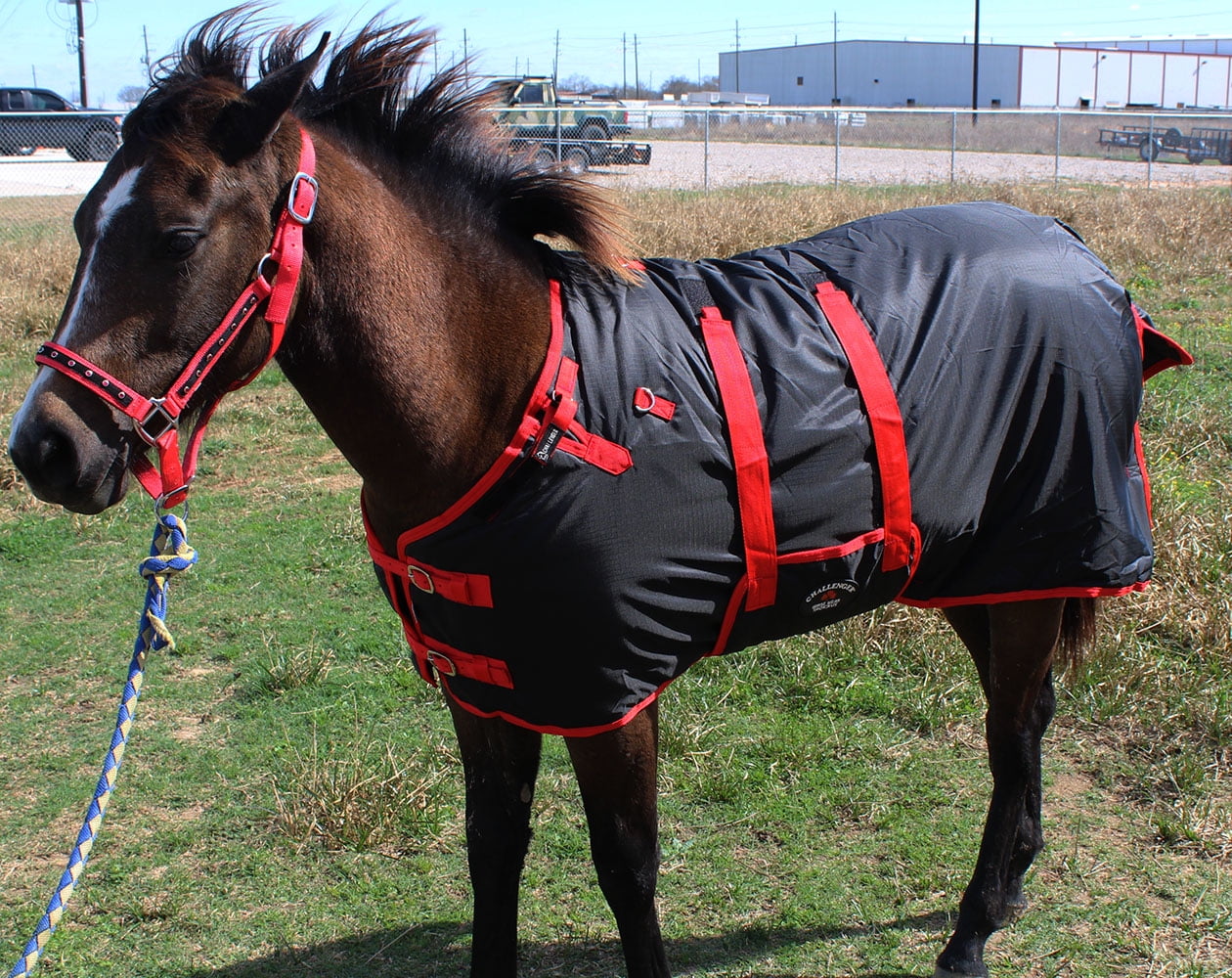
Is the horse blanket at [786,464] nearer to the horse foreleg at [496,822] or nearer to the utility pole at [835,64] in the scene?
the horse foreleg at [496,822]

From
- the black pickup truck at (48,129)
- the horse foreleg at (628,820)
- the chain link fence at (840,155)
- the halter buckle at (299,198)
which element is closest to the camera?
the halter buckle at (299,198)

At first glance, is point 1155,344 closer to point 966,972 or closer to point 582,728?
point 966,972

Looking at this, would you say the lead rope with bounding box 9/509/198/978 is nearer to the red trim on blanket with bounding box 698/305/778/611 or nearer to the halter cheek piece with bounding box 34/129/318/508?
the halter cheek piece with bounding box 34/129/318/508

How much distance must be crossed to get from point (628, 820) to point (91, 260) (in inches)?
58.2

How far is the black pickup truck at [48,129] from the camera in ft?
51.9

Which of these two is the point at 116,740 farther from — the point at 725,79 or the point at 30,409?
the point at 725,79

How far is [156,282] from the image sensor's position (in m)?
1.76

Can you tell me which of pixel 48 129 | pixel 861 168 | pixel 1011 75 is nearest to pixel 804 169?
pixel 861 168

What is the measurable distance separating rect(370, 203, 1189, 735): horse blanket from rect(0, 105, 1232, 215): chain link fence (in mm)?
553

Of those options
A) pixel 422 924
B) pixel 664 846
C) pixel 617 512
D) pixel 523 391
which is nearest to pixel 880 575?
pixel 617 512

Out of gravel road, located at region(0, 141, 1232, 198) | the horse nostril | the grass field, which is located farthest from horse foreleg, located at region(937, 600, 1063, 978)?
gravel road, located at region(0, 141, 1232, 198)

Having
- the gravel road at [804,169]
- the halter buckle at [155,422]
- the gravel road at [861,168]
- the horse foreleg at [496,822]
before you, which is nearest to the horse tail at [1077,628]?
the horse foreleg at [496,822]

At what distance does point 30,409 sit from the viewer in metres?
1.72

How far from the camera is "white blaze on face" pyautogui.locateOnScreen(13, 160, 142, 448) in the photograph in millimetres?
1744
